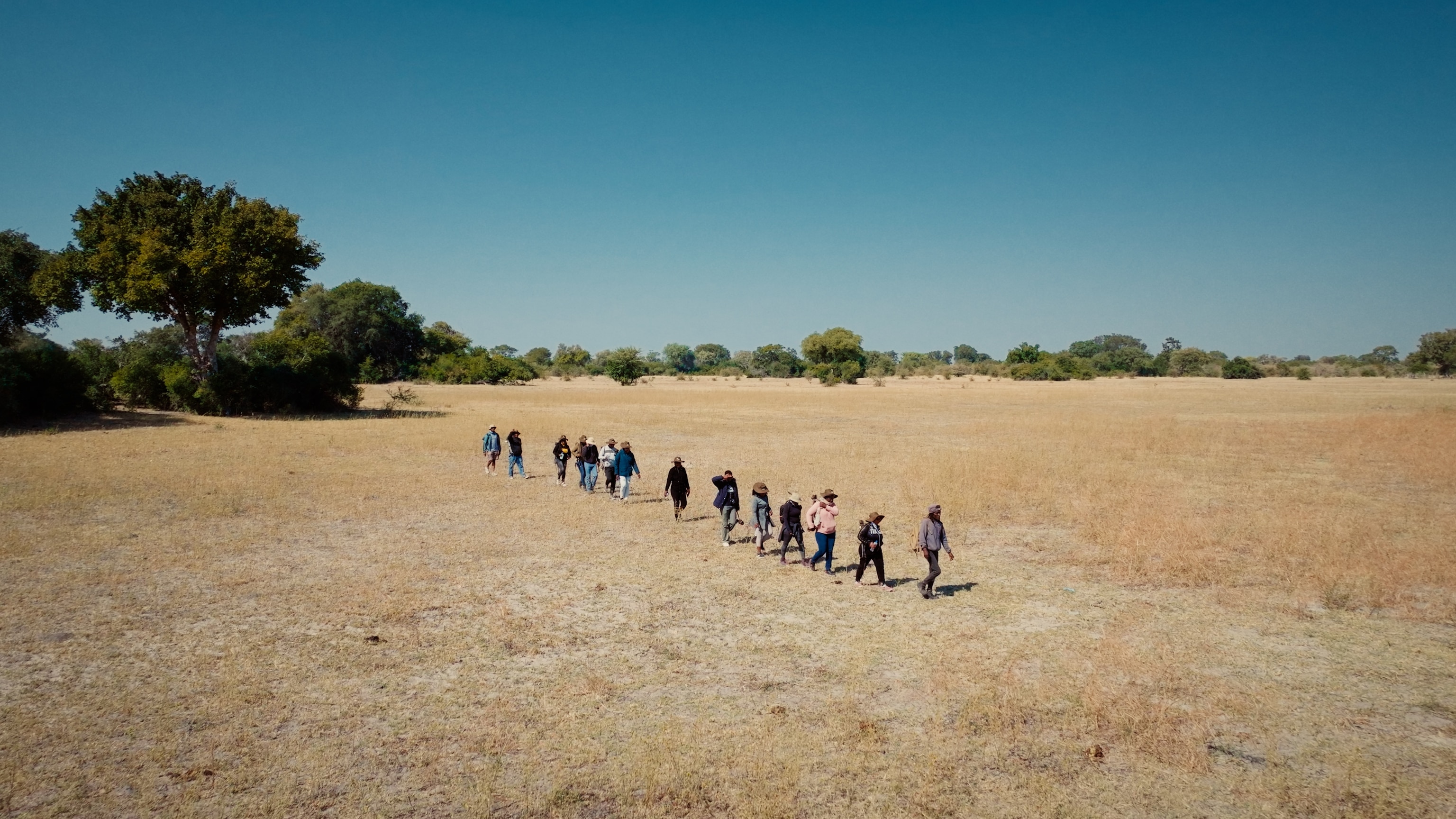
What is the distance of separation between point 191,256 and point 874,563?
4329 centimetres

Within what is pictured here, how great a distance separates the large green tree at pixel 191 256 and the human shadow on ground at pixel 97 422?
13.8 ft

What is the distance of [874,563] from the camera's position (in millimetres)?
13266

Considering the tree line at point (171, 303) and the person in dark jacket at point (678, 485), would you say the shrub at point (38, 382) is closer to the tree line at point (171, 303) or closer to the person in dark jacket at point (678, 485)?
the tree line at point (171, 303)

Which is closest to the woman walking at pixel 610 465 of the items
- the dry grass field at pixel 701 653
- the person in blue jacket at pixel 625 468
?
the person in blue jacket at pixel 625 468

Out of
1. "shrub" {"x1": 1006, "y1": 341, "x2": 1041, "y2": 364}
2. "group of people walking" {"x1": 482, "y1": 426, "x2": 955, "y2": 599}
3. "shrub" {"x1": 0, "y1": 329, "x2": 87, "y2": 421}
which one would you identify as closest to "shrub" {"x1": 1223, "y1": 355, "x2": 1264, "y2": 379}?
"shrub" {"x1": 1006, "y1": 341, "x2": 1041, "y2": 364}

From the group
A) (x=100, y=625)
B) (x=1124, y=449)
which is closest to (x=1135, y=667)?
(x=100, y=625)

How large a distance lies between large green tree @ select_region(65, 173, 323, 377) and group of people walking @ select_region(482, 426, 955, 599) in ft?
95.0

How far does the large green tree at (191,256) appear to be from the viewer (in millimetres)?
38594

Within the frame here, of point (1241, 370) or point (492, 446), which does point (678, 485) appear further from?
point (1241, 370)

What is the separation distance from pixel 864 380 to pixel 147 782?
127 meters

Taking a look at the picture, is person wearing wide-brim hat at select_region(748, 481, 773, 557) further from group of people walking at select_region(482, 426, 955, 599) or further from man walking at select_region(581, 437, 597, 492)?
man walking at select_region(581, 437, 597, 492)

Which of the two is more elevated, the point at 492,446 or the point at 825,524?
the point at 492,446

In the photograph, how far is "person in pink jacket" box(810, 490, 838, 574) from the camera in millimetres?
13586

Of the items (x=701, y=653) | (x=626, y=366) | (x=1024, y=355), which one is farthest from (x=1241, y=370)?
(x=701, y=653)
